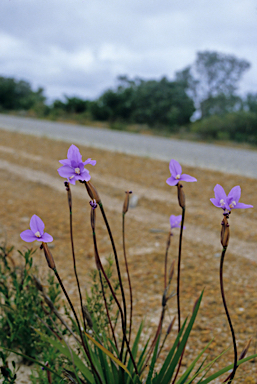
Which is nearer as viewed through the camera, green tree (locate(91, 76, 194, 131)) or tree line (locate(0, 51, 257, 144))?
tree line (locate(0, 51, 257, 144))

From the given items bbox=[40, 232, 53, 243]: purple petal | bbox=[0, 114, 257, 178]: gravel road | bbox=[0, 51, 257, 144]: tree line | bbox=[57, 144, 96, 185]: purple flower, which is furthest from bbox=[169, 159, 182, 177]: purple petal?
bbox=[0, 51, 257, 144]: tree line

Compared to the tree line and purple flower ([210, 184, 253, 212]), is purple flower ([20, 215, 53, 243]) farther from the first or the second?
the tree line

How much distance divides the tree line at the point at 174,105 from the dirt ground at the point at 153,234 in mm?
10209

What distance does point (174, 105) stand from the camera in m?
20.8

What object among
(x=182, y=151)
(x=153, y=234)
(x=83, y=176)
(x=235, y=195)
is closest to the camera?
(x=83, y=176)

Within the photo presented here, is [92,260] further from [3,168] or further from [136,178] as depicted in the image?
[3,168]

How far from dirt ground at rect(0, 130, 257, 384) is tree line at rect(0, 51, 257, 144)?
10.2 metres

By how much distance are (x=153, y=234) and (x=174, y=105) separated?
18.1 m

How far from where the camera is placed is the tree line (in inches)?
642

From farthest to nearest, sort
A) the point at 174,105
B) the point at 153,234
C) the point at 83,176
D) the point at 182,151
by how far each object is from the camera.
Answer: the point at 174,105 < the point at 182,151 < the point at 153,234 < the point at 83,176

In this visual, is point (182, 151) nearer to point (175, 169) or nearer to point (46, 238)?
point (175, 169)

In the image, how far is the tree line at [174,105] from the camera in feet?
53.5

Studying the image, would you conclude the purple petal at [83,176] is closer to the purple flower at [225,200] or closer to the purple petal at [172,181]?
the purple petal at [172,181]

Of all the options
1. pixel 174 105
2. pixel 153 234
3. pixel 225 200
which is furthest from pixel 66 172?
pixel 174 105
